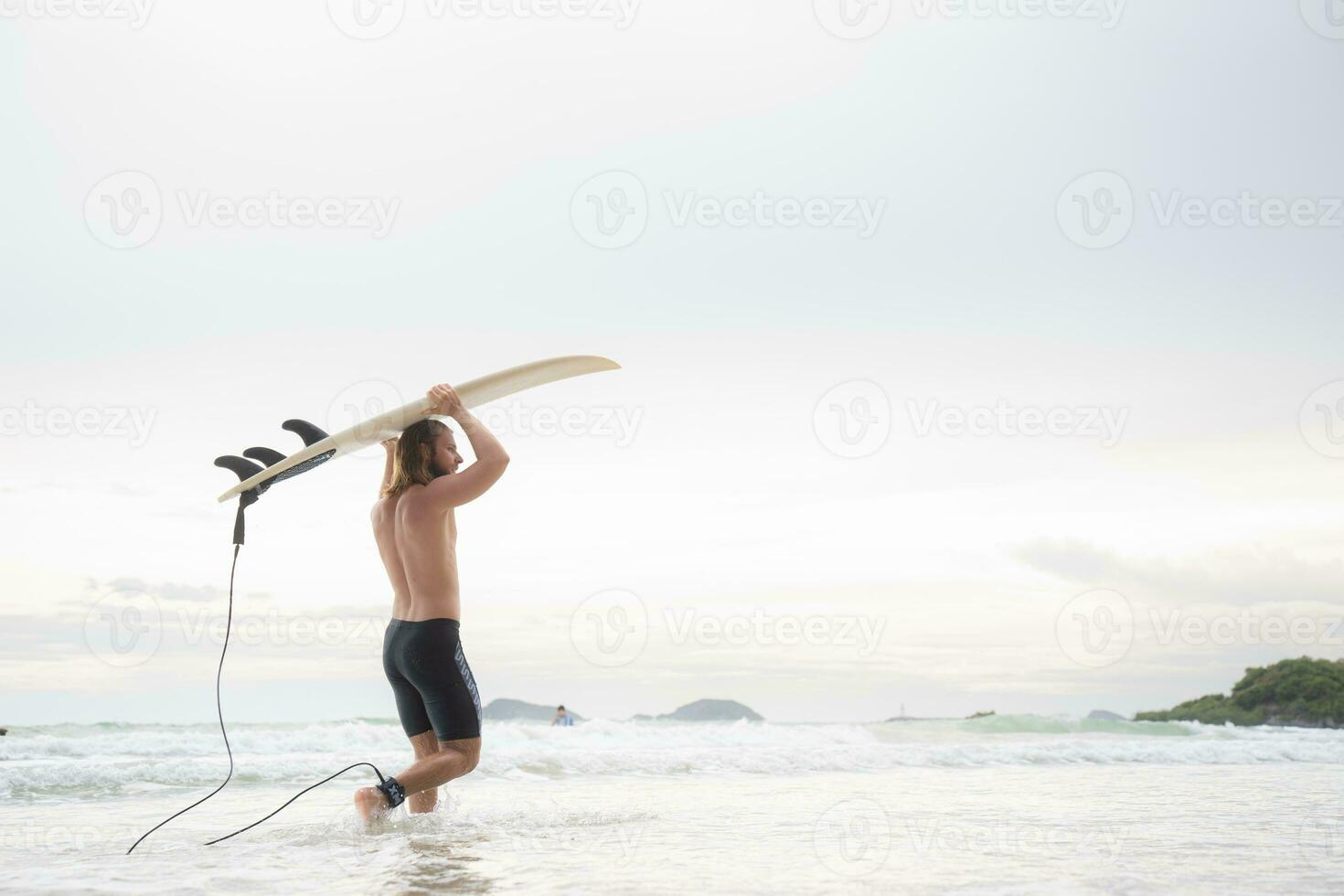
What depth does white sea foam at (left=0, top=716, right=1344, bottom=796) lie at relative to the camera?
7680mm

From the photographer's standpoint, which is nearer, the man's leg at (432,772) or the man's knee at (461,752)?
the man's leg at (432,772)

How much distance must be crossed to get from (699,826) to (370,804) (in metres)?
1.53

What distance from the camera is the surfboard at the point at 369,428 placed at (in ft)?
13.3

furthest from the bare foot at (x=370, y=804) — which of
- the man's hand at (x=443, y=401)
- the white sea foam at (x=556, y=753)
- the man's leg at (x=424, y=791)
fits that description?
the white sea foam at (x=556, y=753)

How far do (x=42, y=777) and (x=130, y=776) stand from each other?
0.67 metres

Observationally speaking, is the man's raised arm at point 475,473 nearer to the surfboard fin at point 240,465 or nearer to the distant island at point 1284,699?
the surfboard fin at point 240,465

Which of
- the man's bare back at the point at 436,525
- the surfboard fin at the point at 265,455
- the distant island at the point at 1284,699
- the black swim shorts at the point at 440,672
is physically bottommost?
the distant island at the point at 1284,699

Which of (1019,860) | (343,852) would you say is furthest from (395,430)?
(1019,860)

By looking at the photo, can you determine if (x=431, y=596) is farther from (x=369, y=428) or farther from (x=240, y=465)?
(x=240, y=465)

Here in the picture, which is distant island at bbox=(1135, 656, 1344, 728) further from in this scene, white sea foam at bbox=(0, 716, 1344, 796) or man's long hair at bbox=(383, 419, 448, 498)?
man's long hair at bbox=(383, 419, 448, 498)

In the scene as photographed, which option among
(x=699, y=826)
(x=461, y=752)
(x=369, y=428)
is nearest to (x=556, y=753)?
(x=699, y=826)

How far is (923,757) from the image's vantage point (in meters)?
9.66

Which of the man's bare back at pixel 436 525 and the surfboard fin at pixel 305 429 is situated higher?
the surfboard fin at pixel 305 429

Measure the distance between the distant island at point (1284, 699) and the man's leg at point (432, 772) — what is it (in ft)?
69.1
